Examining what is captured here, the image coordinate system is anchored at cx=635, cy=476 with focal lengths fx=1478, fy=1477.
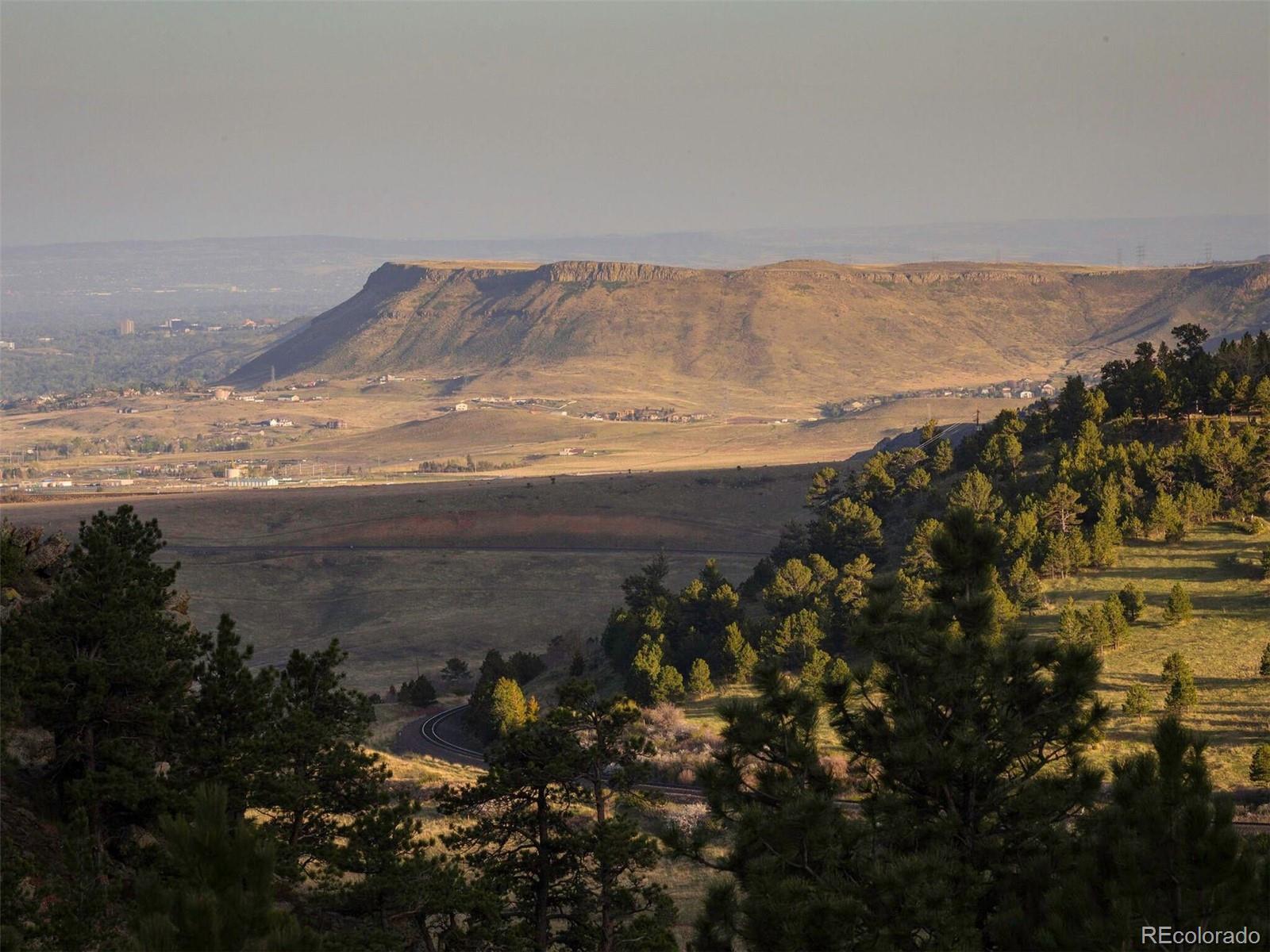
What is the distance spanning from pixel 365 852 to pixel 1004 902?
831 centimetres

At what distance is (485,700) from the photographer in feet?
160

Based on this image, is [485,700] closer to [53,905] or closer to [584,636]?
[584,636]

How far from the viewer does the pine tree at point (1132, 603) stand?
45875 millimetres

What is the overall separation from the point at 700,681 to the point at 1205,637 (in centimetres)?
1570

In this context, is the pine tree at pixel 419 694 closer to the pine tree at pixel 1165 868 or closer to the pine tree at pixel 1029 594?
the pine tree at pixel 1029 594

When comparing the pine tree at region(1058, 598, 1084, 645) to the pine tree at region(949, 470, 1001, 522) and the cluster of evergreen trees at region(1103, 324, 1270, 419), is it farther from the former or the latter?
the cluster of evergreen trees at region(1103, 324, 1270, 419)

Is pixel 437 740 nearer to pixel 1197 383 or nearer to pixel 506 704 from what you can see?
pixel 506 704

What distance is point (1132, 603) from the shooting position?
4594cm

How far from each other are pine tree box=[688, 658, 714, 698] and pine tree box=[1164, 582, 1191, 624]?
14539mm

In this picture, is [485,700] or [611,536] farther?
[611,536]

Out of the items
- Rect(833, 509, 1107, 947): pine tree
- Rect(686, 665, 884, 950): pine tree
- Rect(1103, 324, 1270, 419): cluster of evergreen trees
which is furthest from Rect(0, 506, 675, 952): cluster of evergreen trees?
Rect(1103, 324, 1270, 419): cluster of evergreen trees

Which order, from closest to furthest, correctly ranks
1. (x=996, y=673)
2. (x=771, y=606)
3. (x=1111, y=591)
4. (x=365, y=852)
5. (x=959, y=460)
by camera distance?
1. (x=996, y=673)
2. (x=365, y=852)
3. (x=1111, y=591)
4. (x=771, y=606)
5. (x=959, y=460)

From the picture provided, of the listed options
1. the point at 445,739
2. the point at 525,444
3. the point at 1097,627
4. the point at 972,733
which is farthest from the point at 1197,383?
the point at 525,444

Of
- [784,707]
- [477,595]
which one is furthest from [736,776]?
[477,595]
